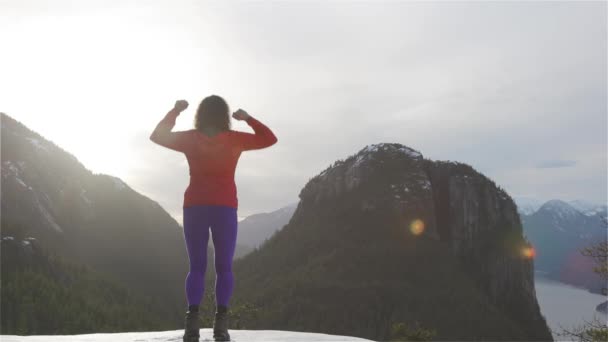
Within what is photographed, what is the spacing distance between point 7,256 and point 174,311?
64.2m

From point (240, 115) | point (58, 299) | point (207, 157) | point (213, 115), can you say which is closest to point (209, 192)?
point (207, 157)

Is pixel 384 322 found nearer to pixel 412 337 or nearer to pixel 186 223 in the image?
pixel 412 337

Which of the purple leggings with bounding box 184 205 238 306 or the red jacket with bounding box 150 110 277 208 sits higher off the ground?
the red jacket with bounding box 150 110 277 208

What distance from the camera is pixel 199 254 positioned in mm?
6840

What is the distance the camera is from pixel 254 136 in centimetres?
711

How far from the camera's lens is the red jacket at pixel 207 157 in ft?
21.8

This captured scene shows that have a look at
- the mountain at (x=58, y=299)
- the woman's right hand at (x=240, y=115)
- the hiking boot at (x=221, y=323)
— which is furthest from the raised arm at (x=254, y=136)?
the mountain at (x=58, y=299)

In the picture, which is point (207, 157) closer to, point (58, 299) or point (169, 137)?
point (169, 137)

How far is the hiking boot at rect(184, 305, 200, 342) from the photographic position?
265 inches

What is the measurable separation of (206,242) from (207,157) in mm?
1252

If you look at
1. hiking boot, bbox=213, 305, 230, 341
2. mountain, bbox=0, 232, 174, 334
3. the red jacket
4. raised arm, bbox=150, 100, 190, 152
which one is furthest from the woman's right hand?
mountain, bbox=0, 232, 174, 334

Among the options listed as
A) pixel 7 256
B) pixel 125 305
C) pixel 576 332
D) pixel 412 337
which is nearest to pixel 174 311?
pixel 125 305

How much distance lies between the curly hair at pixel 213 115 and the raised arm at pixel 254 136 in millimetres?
193

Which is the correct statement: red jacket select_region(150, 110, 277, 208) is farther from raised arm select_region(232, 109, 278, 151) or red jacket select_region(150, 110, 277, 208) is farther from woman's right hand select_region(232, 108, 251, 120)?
woman's right hand select_region(232, 108, 251, 120)
